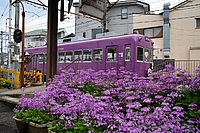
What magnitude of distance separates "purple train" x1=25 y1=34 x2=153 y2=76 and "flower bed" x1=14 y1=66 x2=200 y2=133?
505 cm

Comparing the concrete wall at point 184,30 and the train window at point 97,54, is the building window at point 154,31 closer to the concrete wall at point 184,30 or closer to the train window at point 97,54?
the concrete wall at point 184,30

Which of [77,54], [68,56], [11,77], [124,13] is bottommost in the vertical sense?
[11,77]

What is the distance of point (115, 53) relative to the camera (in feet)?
31.4

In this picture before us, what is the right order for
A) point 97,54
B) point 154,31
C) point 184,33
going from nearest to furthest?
1. point 97,54
2. point 184,33
3. point 154,31

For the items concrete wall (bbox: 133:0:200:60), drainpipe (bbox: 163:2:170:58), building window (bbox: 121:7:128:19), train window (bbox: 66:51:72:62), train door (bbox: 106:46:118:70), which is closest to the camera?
train door (bbox: 106:46:118:70)

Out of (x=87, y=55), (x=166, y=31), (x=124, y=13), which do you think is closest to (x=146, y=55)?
(x=87, y=55)

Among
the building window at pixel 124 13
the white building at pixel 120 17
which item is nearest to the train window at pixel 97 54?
the white building at pixel 120 17

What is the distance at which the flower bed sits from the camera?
2164 mm

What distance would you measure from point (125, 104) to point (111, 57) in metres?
6.80

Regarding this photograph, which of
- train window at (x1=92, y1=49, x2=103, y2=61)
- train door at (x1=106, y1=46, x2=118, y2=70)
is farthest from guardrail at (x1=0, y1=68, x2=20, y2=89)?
train door at (x1=106, y1=46, x2=118, y2=70)

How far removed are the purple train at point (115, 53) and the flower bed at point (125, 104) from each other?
5046 mm

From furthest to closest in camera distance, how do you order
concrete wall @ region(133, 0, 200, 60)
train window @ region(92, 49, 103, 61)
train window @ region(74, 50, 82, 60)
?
1. concrete wall @ region(133, 0, 200, 60)
2. train window @ region(74, 50, 82, 60)
3. train window @ region(92, 49, 103, 61)

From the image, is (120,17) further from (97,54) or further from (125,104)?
(125,104)

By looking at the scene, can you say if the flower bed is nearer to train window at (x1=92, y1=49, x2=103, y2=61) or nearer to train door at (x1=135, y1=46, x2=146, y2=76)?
train door at (x1=135, y1=46, x2=146, y2=76)
